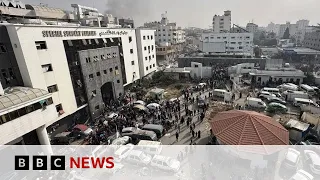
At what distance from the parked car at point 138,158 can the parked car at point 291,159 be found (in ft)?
32.8

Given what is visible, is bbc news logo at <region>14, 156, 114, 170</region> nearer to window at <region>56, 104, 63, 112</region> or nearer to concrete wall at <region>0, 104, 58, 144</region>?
concrete wall at <region>0, 104, 58, 144</region>

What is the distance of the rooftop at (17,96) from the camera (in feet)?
42.9

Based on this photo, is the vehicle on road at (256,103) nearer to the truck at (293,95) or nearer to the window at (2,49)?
the truck at (293,95)

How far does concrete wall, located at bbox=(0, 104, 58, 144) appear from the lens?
12977 millimetres

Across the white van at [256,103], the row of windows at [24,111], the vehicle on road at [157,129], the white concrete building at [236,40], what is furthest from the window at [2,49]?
the white concrete building at [236,40]

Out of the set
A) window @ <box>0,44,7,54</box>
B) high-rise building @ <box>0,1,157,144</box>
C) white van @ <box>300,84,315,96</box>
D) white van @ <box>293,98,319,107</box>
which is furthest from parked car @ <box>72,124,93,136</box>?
white van @ <box>300,84,315,96</box>

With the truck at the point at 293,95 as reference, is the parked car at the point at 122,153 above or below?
below

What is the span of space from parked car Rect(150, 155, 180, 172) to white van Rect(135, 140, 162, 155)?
120cm

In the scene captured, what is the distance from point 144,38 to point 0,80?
25313 millimetres

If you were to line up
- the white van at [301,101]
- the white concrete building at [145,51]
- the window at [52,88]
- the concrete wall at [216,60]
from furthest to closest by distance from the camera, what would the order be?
the concrete wall at [216,60], the white concrete building at [145,51], the white van at [301,101], the window at [52,88]

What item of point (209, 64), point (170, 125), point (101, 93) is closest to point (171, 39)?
point (209, 64)

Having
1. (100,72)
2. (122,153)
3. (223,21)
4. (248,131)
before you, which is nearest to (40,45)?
(100,72)

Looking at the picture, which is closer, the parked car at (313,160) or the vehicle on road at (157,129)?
the parked car at (313,160)

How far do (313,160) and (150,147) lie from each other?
468 inches
